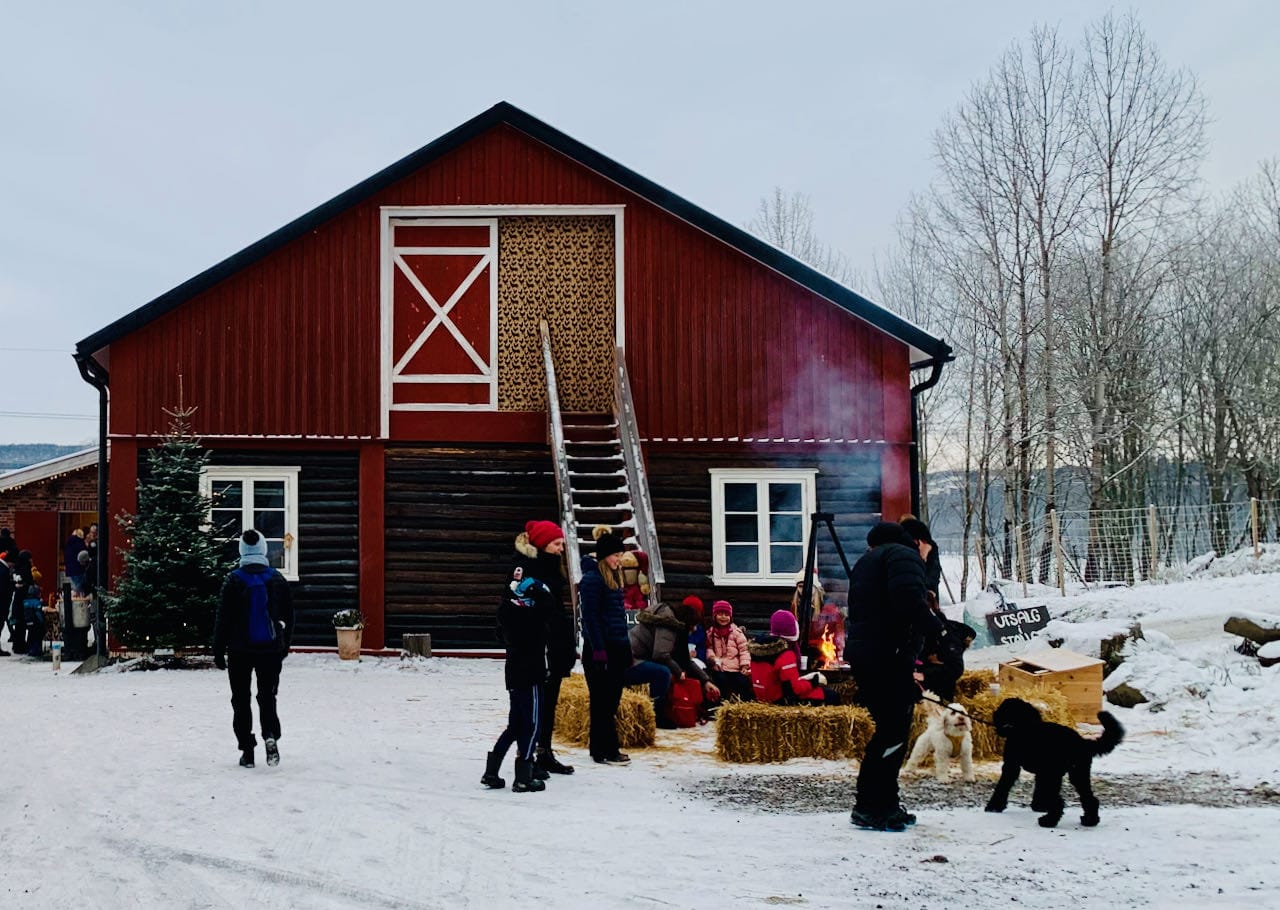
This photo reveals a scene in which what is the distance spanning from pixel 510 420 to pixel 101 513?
5.66 meters

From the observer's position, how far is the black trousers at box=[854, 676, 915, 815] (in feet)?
22.5

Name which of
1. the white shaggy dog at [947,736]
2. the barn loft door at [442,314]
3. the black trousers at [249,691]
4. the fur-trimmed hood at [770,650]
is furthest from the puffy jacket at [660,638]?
the barn loft door at [442,314]

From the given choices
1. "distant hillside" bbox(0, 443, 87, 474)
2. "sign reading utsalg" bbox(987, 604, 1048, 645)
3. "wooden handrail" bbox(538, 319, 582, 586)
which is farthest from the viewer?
"distant hillside" bbox(0, 443, 87, 474)

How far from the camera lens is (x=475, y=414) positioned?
1748 cm

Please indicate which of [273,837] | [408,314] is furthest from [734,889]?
[408,314]

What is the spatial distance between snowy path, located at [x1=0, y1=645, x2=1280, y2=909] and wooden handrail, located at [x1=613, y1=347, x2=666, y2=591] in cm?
459

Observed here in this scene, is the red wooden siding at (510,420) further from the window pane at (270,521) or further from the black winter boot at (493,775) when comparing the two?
the black winter boot at (493,775)

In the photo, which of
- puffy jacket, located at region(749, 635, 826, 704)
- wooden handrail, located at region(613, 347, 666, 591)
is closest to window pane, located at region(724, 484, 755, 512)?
wooden handrail, located at region(613, 347, 666, 591)

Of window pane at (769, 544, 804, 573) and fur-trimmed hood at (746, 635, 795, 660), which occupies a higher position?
window pane at (769, 544, 804, 573)

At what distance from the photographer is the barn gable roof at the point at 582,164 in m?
17.0

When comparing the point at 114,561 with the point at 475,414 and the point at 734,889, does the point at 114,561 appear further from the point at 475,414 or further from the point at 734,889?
the point at 734,889

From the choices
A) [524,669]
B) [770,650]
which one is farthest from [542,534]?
[770,650]

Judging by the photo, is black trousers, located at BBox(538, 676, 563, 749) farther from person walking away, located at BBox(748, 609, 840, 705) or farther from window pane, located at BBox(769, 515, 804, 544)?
window pane, located at BBox(769, 515, 804, 544)

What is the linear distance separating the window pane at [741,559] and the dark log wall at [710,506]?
0.25 metres
